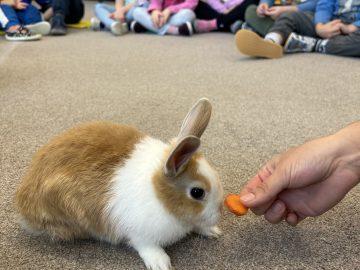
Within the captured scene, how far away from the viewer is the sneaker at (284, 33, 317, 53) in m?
2.37

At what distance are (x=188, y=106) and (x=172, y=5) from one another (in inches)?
74.6

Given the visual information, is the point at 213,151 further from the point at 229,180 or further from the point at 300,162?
the point at 300,162

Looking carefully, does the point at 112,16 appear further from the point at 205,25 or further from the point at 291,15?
the point at 291,15

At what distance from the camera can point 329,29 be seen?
2.40 metres

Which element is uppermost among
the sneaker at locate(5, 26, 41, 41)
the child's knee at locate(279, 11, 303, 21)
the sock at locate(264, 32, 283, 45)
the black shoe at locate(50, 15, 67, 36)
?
the child's knee at locate(279, 11, 303, 21)

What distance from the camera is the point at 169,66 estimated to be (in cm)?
212

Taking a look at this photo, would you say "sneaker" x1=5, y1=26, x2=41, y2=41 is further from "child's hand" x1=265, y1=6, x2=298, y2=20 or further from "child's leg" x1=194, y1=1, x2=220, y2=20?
"child's hand" x1=265, y1=6, x2=298, y2=20

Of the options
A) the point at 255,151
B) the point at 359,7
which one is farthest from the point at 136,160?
the point at 359,7

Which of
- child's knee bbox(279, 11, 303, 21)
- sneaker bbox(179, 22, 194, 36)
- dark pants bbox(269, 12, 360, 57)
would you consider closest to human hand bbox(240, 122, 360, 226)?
dark pants bbox(269, 12, 360, 57)

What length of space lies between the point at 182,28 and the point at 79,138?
7.75 ft

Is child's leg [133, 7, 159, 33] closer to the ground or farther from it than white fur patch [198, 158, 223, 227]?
closer to the ground

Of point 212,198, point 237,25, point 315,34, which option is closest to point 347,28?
point 315,34

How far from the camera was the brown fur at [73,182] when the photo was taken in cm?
76

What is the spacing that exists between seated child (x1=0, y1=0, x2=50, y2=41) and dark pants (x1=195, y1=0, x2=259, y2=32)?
1.23m
